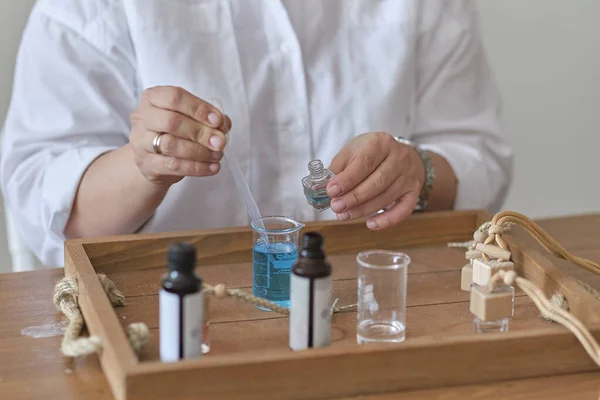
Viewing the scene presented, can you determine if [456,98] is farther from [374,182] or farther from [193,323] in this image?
[193,323]

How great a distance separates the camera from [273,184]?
135cm

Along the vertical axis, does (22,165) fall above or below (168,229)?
above

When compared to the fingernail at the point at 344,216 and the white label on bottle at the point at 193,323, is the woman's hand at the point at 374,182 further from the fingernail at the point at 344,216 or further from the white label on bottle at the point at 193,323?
the white label on bottle at the point at 193,323

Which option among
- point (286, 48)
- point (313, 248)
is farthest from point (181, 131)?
point (286, 48)

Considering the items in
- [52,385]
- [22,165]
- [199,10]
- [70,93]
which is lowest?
[52,385]

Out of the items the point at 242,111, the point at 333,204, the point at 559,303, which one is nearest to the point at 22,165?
the point at 242,111

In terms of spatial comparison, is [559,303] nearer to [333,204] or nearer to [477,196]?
[333,204]

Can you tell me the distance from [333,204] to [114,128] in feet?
1.41

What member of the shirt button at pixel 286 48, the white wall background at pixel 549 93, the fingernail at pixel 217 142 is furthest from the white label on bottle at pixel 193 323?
the white wall background at pixel 549 93

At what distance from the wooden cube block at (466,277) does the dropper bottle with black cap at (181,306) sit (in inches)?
14.5

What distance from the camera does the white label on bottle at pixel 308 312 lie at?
761 mm

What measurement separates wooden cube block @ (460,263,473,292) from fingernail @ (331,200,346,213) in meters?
0.17

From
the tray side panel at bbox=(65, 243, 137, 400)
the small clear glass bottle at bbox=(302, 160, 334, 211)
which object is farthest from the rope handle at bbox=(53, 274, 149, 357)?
the small clear glass bottle at bbox=(302, 160, 334, 211)

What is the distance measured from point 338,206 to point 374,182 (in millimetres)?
68
